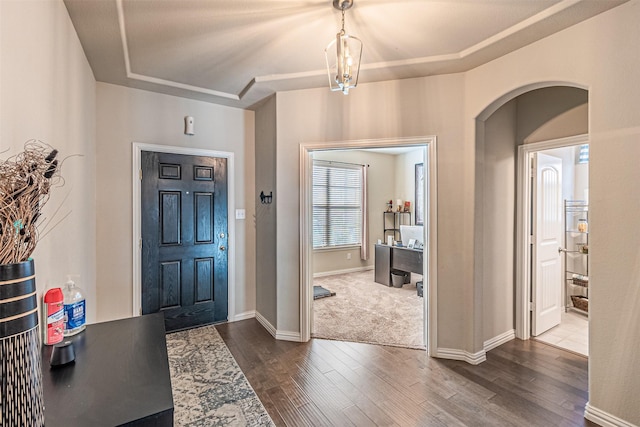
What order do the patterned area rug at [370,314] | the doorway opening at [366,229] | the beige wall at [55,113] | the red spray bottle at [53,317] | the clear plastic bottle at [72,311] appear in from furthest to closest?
the doorway opening at [366,229], the patterned area rug at [370,314], the clear plastic bottle at [72,311], the red spray bottle at [53,317], the beige wall at [55,113]

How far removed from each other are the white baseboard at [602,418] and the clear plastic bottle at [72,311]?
10.2 ft

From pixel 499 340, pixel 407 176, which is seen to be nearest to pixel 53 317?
pixel 499 340

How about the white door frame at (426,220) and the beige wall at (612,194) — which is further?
the white door frame at (426,220)

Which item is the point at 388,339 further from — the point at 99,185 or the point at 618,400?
the point at 99,185

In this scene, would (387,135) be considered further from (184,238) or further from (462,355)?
(184,238)

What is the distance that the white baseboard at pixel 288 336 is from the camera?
3168 millimetres

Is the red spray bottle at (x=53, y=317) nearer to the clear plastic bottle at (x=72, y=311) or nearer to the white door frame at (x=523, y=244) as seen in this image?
the clear plastic bottle at (x=72, y=311)

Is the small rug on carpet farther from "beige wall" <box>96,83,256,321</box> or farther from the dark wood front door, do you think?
"beige wall" <box>96,83,256,321</box>

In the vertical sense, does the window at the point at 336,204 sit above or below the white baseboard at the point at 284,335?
above

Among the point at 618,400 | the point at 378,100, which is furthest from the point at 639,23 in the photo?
the point at 618,400

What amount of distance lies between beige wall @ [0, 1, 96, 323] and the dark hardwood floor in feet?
5.29

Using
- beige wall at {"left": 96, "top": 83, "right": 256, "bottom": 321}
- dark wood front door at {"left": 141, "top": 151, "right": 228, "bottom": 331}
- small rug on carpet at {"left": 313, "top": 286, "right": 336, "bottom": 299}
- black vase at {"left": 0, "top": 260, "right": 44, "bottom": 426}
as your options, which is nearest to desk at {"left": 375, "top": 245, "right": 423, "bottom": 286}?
small rug on carpet at {"left": 313, "top": 286, "right": 336, "bottom": 299}

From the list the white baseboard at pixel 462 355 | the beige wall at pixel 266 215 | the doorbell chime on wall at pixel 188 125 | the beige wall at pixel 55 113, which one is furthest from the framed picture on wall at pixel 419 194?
the beige wall at pixel 55 113

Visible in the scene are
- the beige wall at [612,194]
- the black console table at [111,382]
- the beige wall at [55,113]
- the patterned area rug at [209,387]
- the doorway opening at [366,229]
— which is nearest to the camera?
the black console table at [111,382]
